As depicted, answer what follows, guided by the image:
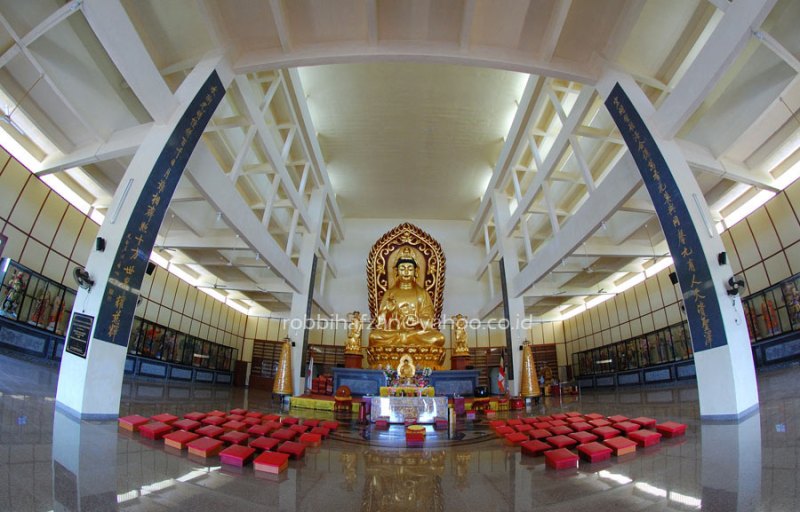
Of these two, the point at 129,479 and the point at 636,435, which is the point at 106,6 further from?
the point at 636,435

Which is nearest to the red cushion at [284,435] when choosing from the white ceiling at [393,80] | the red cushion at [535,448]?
the red cushion at [535,448]

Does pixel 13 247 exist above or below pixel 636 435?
above

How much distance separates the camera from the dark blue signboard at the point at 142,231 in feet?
13.9

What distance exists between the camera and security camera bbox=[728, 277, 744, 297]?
4.27 meters

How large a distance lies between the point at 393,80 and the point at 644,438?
31.7 feet

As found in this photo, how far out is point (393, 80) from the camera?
33.0 ft

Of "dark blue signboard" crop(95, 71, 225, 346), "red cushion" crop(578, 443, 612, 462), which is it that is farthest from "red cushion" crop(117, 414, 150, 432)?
"red cushion" crop(578, 443, 612, 462)

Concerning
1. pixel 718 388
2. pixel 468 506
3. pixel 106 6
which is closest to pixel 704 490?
pixel 468 506

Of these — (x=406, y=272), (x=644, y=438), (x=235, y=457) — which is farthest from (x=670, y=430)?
(x=406, y=272)

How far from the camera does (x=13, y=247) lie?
24.2 ft

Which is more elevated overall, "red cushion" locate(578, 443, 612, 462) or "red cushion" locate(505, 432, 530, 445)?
"red cushion" locate(578, 443, 612, 462)

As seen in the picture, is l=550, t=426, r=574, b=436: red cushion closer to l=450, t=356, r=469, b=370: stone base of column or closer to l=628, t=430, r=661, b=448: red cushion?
l=628, t=430, r=661, b=448: red cushion

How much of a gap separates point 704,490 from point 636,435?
1.29 metres

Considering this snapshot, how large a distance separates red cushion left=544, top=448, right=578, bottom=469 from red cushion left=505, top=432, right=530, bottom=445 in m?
0.84
